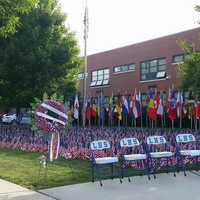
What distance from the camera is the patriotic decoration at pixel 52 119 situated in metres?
11.2

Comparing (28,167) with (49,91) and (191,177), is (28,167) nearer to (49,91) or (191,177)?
(191,177)

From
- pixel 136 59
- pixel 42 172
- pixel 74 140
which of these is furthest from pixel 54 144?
pixel 136 59

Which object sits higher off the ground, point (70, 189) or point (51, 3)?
point (51, 3)

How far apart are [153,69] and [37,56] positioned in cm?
2031

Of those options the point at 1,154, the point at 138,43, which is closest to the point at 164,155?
the point at 1,154

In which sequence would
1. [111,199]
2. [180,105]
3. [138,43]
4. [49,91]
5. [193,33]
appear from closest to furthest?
[111,199], [49,91], [180,105], [193,33], [138,43]

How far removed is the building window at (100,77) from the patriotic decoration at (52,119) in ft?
120

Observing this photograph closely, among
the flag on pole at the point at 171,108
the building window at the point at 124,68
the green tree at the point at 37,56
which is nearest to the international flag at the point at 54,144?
the green tree at the point at 37,56

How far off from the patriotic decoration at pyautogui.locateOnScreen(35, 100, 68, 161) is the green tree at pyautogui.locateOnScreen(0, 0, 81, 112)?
11160 mm

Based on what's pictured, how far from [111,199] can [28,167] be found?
13.4ft

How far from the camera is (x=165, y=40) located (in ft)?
130

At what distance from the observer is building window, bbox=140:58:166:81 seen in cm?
4000

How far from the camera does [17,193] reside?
340 inches

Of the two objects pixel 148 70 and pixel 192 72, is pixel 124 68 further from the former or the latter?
pixel 192 72
